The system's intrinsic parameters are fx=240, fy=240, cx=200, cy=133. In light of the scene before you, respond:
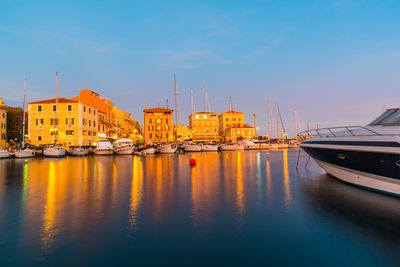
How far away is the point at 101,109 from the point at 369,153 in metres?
69.4

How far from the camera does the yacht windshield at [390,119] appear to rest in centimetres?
1103

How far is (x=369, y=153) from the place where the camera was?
10109mm

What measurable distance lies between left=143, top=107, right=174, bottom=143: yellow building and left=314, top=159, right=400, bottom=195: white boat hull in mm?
78647

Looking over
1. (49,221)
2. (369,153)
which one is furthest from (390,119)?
(49,221)

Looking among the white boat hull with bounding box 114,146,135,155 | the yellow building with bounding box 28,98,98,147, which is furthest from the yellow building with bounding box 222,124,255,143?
the yellow building with bounding box 28,98,98,147

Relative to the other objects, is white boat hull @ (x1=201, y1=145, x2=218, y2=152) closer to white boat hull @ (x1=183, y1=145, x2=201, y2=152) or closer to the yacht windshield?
white boat hull @ (x1=183, y1=145, x2=201, y2=152)

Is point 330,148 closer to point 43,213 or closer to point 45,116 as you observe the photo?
point 43,213

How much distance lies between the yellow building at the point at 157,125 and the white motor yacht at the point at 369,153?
79084 millimetres

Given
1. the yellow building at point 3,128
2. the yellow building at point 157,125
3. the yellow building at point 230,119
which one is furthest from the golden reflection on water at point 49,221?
the yellow building at point 230,119

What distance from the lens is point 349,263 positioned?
5008 millimetres

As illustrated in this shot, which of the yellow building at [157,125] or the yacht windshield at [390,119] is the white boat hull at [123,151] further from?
the yacht windshield at [390,119]

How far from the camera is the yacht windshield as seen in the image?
11026 mm

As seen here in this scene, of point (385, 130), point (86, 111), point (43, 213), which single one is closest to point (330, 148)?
point (385, 130)

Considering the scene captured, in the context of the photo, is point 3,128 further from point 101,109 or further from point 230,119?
point 230,119
